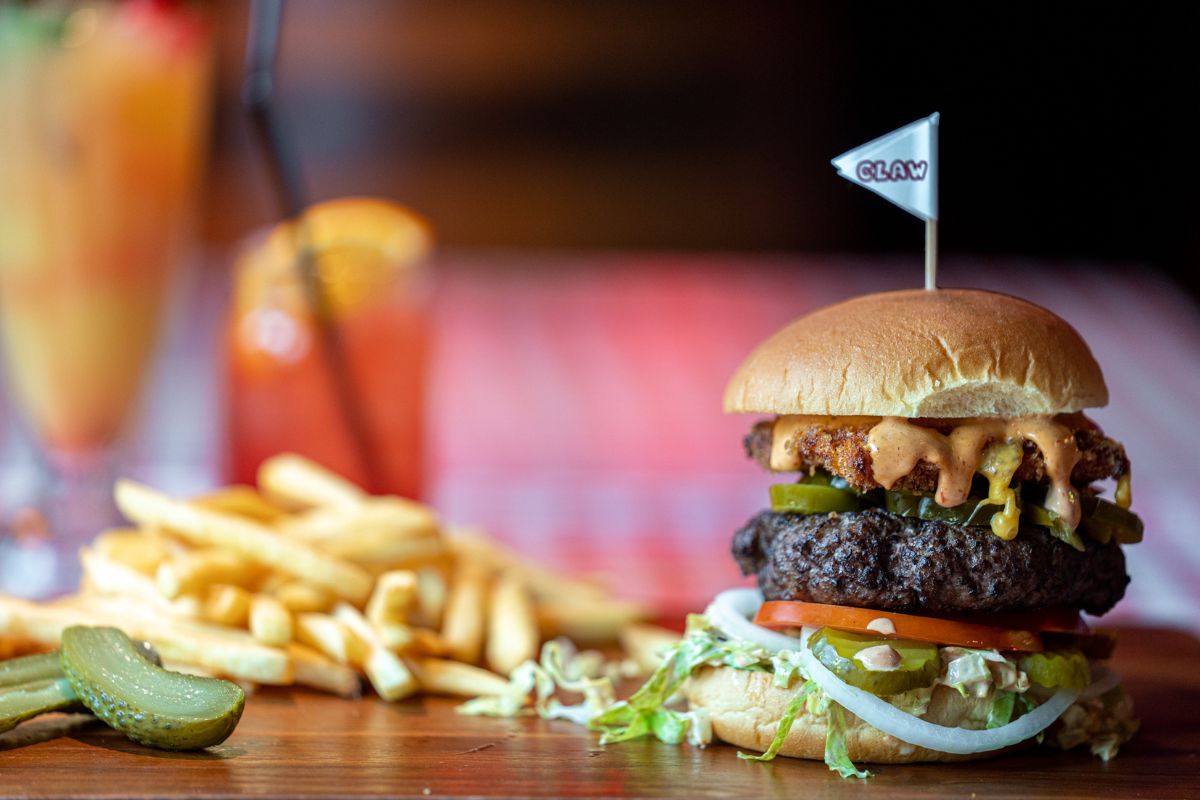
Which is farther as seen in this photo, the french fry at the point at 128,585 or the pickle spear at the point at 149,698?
the french fry at the point at 128,585

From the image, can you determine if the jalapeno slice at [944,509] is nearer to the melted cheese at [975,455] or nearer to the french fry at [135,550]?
the melted cheese at [975,455]

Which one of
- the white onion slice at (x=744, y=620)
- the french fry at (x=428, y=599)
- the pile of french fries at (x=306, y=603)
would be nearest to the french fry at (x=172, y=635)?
the pile of french fries at (x=306, y=603)

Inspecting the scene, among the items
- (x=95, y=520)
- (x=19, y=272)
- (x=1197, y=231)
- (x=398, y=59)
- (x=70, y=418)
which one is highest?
(x=398, y=59)

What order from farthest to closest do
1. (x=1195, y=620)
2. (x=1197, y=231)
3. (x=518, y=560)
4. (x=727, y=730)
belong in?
(x=1197, y=231) < (x=1195, y=620) < (x=518, y=560) < (x=727, y=730)

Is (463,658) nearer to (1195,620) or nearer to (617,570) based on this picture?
(617,570)

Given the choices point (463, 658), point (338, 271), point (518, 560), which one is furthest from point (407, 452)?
point (463, 658)

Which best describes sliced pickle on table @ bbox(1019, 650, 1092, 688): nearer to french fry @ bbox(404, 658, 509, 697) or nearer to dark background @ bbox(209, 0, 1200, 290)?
french fry @ bbox(404, 658, 509, 697)
